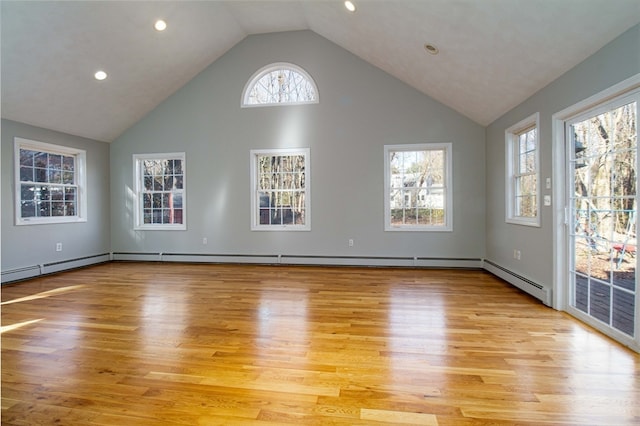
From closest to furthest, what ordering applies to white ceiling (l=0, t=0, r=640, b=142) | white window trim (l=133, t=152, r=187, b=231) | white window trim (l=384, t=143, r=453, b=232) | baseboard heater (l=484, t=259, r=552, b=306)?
white ceiling (l=0, t=0, r=640, b=142) < baseboard heater (l=484, t=259, r=552, b=306) < white window trim (l=384, t=143, r=453, b=232) < white window trim (l=133, t=152, r=187, b=231)

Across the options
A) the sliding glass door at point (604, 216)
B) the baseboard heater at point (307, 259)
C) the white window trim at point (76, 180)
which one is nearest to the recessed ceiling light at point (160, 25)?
the white window trim at point (76, 180)

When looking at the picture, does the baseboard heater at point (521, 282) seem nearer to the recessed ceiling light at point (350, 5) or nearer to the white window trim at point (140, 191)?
the recessed ceiling light at point (350, 5)

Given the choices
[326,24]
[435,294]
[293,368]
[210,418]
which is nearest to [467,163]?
[435,294]

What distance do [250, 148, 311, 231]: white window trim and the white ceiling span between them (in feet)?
6.24

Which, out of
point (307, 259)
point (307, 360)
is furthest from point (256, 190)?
point (307, 360)

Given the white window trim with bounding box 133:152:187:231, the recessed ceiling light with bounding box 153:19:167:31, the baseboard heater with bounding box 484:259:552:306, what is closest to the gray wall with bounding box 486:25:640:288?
the baseboard heater with bounding box 484:259:552:306

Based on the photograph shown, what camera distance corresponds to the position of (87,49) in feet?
13.8

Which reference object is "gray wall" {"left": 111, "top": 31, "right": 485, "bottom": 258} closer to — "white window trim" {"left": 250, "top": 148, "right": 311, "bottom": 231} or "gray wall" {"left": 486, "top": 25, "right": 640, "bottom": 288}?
"white window trim" {"left": 250, "top": 148, "right": 311, "bottom": 231}

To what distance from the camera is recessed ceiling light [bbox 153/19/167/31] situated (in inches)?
174

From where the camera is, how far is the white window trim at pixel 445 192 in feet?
17.5

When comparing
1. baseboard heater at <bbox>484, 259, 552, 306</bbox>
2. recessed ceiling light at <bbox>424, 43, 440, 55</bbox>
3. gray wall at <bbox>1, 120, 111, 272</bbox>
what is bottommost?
baseboard heater at <bbox>484, 259, 552, 306</bbox>

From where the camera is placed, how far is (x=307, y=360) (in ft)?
7.40

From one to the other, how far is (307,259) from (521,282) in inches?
128

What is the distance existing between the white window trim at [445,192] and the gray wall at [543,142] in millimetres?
575
